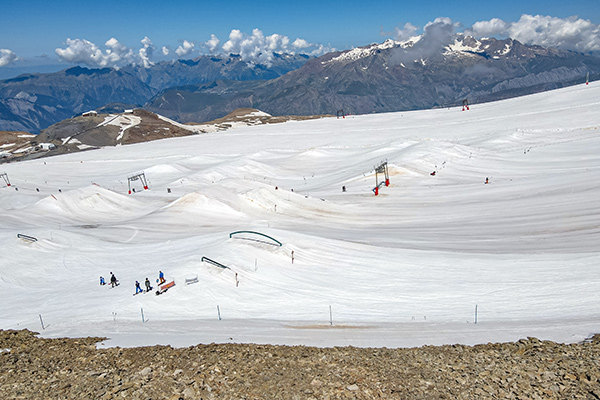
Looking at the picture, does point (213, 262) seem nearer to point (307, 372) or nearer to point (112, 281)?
point (112, 281)

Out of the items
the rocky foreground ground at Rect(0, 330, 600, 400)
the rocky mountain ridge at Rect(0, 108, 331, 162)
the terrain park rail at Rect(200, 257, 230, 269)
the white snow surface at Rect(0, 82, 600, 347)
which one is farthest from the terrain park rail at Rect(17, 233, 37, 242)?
the rocky mountain ridge at Rect(0, 108, 331, 162)

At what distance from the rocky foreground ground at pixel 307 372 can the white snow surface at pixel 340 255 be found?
2.12m

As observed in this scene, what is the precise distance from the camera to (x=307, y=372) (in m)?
14.8

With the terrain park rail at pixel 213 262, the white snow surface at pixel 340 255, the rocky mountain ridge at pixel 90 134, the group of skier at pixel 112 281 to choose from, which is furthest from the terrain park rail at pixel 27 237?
the rocky mountain ridge at pixel 90 134

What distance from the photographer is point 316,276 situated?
29422 millimetres

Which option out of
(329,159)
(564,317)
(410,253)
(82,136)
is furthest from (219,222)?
(82,136)

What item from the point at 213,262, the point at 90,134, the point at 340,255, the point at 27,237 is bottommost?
the point at 340,255

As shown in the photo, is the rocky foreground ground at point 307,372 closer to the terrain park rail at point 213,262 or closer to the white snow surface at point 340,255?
the white snow surface at point 340,255

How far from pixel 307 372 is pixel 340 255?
17827 mm

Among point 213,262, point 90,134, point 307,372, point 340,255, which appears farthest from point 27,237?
point 90,134

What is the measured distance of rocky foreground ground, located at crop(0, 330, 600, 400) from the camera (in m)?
13.4

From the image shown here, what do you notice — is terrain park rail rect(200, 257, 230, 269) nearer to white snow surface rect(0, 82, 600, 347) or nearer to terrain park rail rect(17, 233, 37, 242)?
white snow surface rect(0, 82, 600, 347)

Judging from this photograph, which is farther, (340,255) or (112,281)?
(340,255)

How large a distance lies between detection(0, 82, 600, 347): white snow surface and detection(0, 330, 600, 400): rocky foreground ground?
2118 mm
